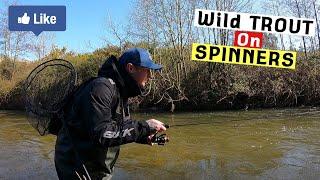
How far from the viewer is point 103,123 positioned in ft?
9.84

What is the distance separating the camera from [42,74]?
4.03 meters

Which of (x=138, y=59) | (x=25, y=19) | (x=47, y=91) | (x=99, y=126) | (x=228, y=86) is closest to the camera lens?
(x=99, y=126)

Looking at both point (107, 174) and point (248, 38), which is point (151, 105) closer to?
point (248, 38)

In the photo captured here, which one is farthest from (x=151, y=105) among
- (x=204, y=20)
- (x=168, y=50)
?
(x=204, y=20)

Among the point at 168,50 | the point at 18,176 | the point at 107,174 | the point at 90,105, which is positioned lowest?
the point at 18,176

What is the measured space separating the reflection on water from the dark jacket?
4.66 metres

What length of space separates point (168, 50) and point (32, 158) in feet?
49.9

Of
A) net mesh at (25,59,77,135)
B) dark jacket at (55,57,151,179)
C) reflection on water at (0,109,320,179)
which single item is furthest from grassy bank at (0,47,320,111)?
dark jacket at (55,57,151,179)

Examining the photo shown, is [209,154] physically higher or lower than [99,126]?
lower

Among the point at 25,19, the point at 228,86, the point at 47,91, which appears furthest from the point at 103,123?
the point at 228,86

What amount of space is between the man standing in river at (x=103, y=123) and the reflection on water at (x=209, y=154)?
466 centimetres

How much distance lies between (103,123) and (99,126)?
3 centimetres

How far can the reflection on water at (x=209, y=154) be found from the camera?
30.8 feet

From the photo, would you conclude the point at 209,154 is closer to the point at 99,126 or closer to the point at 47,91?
the point at 47,91
